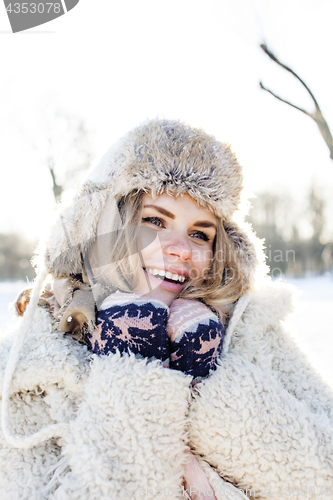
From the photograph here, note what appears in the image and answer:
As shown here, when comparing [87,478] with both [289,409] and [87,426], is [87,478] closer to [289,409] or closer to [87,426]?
[87,426]

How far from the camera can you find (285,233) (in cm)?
1484

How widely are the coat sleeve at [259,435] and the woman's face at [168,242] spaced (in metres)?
0.37

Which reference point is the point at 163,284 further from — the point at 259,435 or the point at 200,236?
the point at 259,435

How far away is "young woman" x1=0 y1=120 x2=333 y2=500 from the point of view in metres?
0.90

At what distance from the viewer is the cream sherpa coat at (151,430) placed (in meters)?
0.87

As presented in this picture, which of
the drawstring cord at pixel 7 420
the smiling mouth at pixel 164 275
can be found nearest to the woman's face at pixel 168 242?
the smiling mouth at pixel 164 275

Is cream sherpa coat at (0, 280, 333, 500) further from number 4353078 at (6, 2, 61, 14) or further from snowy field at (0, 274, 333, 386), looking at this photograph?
number 4353078 at (6, 2, 61, 14)

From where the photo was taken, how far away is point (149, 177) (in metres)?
1.20

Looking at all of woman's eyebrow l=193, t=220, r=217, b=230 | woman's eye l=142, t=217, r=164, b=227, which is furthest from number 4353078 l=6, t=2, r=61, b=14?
woman's eyebrow l=193, t=220, r=217, b=230

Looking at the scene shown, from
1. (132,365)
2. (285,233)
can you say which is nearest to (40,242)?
(132,365)

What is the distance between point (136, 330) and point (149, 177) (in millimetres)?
568

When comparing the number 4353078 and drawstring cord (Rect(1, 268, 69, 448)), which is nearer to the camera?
drawstring cord (Rect(1, 268, 69, 448))

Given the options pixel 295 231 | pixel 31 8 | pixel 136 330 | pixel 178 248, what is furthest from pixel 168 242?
pixel 295 231

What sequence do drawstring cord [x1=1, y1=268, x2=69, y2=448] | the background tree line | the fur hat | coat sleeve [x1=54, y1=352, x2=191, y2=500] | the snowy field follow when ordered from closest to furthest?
coat sleeve [x1=54, y1=352, x2=191, y2=500]
drawstring cord [x1=1, y1=268, x2=69, y2=448]
the fur hat
the snowy field
the background tree line
